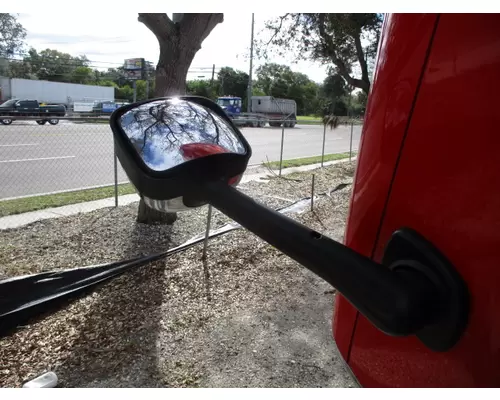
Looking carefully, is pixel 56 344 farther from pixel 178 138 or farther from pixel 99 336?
pixel 178 138

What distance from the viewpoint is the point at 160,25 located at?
5.35m

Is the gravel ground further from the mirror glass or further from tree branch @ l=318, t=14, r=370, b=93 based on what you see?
tree branch @ l=318, t=14, r=370, b=93

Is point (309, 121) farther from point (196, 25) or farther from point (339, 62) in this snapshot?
point (196, 25)

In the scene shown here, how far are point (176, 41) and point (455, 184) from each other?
539 cm

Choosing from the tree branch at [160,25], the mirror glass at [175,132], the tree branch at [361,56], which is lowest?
the mirror glass at [175,132]

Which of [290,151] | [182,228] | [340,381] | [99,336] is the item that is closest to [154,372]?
[99,336]

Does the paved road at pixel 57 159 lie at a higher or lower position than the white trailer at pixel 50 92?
lower

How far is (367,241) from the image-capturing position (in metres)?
0.85

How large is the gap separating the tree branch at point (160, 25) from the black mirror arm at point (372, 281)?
5172 millimetres

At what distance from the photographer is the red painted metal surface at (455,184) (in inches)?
23.6

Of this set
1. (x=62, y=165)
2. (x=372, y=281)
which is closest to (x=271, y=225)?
(x=372, y=281)

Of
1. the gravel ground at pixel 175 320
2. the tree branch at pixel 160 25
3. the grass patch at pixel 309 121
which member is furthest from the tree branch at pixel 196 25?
the grass patch at pixel 309 121

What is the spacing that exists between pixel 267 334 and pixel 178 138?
276cm

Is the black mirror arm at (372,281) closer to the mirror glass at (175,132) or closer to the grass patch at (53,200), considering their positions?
Result: the mirror glass at (175,132)
